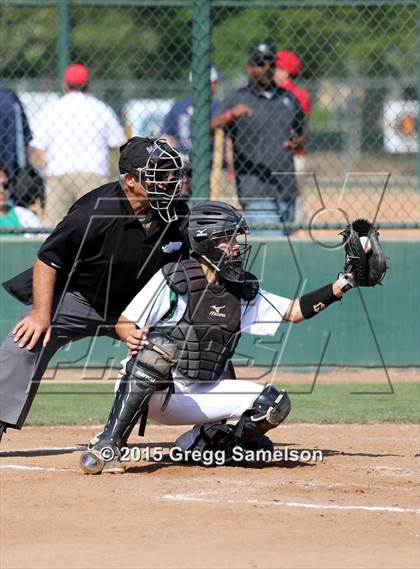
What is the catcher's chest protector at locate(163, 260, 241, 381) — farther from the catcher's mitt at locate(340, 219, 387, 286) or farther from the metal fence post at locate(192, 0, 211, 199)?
the metal fence post at locate(192, 0, 211, 199)

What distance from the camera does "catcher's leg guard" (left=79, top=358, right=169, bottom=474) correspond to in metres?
5.86

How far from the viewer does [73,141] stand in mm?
10844

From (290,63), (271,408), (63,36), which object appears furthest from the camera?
(63,36)

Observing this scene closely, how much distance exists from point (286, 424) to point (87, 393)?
2.01m

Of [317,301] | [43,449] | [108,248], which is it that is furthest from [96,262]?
[43,449]

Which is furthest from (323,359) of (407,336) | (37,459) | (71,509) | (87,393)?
(71,509)

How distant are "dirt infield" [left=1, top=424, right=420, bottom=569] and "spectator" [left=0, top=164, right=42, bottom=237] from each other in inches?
146

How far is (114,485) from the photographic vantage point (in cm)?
571

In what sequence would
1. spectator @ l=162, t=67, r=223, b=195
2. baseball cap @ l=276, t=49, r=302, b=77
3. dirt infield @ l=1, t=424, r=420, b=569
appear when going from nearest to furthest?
dirt infield @ l=1, t=424, r=420, b=569
spectator @ l=162, t=67, r=223, b=195
baseball cap @ l=276, t=49, r=302, b=77

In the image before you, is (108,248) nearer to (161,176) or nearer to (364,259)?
(161,176)

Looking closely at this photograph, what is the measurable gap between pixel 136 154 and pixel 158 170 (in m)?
0.17

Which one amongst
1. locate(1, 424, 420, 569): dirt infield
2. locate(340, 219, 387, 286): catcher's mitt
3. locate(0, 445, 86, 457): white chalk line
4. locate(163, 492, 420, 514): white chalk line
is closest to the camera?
locate(1, 424, 420, 569): dirt infield

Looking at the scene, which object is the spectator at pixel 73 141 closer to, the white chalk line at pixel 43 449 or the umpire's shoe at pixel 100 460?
the white chalk line at pixel 43 449

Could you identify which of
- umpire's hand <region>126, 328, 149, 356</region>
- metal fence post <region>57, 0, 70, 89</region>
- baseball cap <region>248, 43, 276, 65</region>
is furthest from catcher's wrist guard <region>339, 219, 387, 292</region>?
metal fence post <region>57, 0, 70, 89</region>
